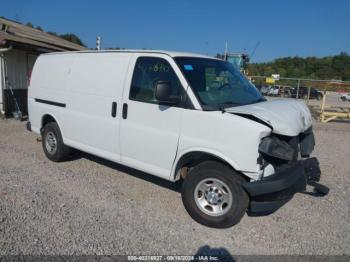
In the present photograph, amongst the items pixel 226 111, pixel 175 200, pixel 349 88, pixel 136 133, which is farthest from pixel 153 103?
pixel 349 88

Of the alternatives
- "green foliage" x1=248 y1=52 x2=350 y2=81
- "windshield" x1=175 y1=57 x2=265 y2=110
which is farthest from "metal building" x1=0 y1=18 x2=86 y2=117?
"green foliage" x1=248 y1=52 x2=350 y2=81

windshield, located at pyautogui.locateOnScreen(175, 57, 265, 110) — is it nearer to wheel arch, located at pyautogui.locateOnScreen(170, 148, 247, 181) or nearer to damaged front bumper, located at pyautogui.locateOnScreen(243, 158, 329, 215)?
wheel arch, located at pyautogui.locateOnScreen(170, 148, 247, 181)

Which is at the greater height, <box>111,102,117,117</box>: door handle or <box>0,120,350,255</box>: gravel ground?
<box>111,102,117,117</box>: door handle

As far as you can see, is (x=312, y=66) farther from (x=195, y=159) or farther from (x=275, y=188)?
(x=275, y=188)

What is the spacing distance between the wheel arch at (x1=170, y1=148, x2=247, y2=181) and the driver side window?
0.82 metres

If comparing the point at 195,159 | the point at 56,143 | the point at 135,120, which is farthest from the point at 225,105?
the point at 56,143

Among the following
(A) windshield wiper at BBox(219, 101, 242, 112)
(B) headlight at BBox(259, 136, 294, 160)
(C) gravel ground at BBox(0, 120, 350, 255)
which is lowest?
(C) gravel ground at BBox(0, 120, 350, 255)

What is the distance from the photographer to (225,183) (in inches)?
152

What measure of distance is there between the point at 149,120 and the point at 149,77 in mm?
624

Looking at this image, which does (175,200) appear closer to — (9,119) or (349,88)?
(9,119)

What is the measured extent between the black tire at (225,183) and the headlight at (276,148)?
1.55 ft

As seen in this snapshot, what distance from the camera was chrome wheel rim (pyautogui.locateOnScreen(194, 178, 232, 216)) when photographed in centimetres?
395

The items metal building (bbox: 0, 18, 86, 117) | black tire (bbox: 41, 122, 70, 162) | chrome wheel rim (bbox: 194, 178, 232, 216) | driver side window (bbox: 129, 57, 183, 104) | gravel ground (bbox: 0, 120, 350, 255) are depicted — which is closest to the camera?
gravel ground (bbox: 0, 120, 350, 255)

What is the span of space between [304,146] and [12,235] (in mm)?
3898
